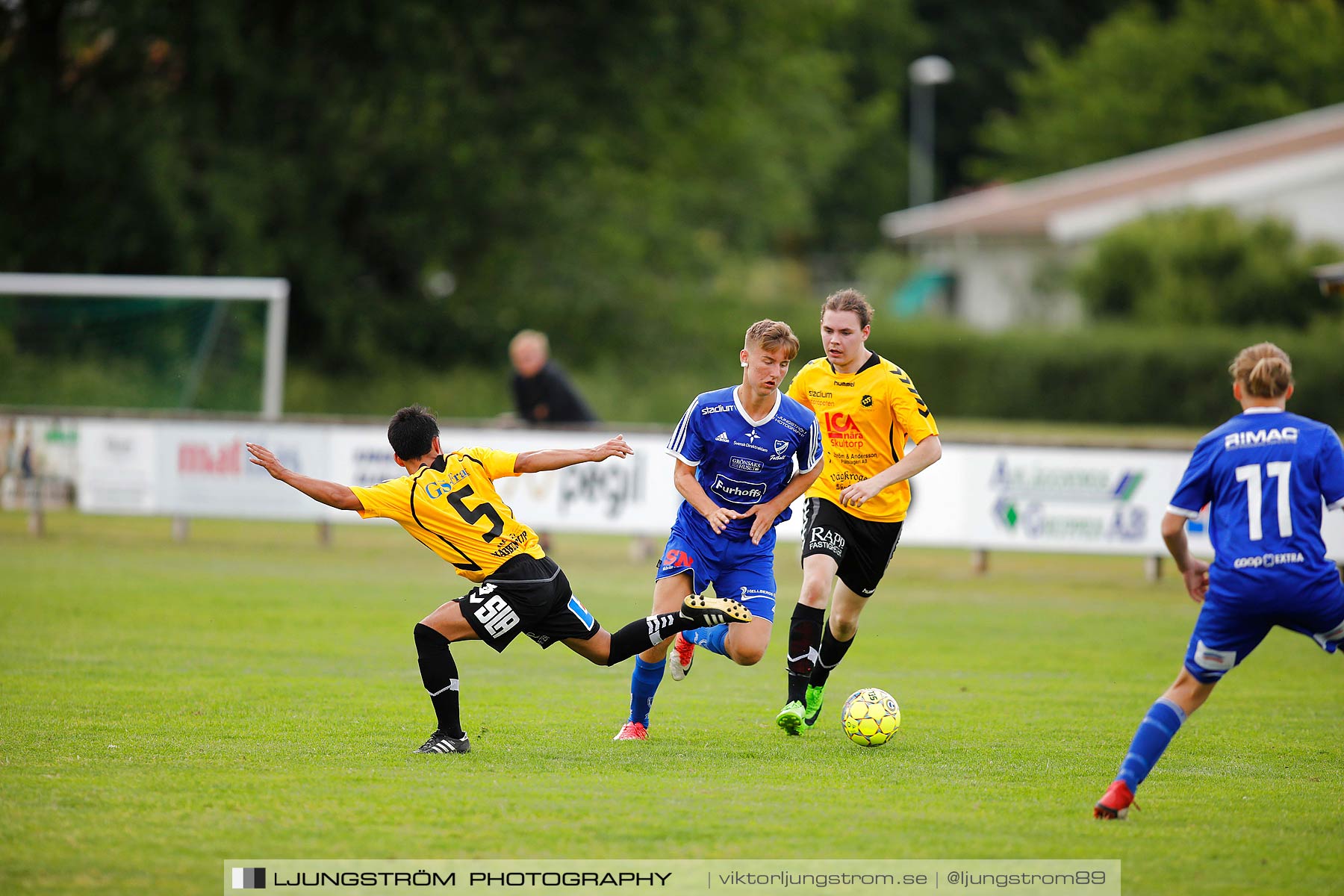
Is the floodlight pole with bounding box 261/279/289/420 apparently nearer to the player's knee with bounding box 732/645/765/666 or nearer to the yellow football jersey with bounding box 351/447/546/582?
the yellow football jersey with bounding box 351/447/546/582

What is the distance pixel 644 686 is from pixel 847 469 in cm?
176

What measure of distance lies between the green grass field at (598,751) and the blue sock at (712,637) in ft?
1.60

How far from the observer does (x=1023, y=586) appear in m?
15.4

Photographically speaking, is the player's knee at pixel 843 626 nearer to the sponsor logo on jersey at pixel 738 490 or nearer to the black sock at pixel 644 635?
the sponsor logo on jersey at pixel 738 490

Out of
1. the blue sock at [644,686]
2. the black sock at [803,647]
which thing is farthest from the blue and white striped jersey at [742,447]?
the blue sock at [644,686]

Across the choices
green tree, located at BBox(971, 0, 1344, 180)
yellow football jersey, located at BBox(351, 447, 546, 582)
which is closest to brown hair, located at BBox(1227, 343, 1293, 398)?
yellow football jersey, located at BBox(351, 447, 546, 582)

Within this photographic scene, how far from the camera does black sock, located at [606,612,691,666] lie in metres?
6.86

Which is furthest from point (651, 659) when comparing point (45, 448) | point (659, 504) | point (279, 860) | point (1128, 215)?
point (1128, 215)

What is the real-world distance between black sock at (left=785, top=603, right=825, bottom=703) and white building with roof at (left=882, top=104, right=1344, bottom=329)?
34.2 m

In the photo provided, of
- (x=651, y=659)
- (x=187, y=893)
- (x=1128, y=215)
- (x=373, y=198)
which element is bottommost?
(x=187, y=893)

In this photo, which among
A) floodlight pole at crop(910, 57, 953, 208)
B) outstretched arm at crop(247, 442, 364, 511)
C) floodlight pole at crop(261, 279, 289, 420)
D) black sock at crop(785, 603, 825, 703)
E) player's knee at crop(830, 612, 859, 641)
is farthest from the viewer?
floodlight pole at crop(910, 57, 953, 208)

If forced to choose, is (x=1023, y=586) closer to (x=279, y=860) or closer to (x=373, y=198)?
(x=279, y=860)

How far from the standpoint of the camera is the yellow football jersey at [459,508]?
670 centimetres

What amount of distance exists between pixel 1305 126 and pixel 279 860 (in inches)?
1903
